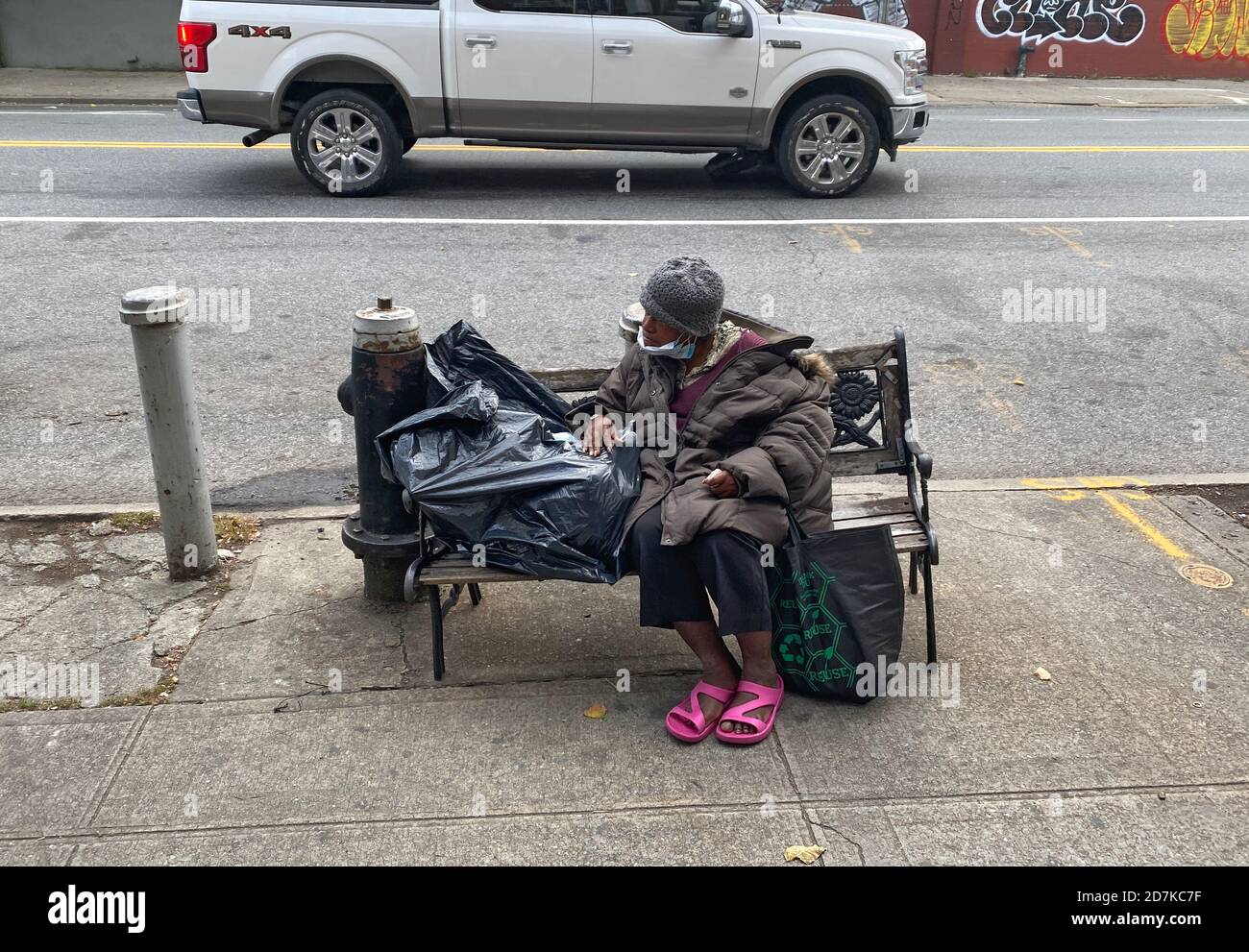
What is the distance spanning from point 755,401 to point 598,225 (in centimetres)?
644

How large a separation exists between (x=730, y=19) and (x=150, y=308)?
745 centimetres

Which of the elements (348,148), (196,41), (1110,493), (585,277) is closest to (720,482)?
(1110,493)

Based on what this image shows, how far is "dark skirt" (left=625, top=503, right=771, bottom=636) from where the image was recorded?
3.49 metres

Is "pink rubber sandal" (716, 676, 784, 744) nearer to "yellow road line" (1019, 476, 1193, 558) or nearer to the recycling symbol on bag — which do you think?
the recycling symbol on bag

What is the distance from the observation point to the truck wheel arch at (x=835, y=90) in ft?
34.4

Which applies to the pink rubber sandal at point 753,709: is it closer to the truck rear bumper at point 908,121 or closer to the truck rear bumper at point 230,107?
the truck rear bumper at point 908,121

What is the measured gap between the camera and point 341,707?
3707 mm

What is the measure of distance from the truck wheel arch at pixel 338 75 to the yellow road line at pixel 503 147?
1.45 m

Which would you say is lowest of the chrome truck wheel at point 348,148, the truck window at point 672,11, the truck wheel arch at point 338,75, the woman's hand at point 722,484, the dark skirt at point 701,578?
the dark skirt at point 701,578

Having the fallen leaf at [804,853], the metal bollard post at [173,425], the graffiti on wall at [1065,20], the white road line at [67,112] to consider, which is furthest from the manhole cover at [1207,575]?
the graffiti on wall at [1065,20]

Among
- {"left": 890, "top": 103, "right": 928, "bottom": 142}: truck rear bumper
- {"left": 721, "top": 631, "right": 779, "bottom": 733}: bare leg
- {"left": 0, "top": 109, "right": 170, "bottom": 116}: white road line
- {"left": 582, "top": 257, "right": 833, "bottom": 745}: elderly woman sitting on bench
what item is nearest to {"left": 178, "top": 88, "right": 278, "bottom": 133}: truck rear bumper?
{"left": 0, "top": 109, "right": 170, "bottom": 116}: white road line
